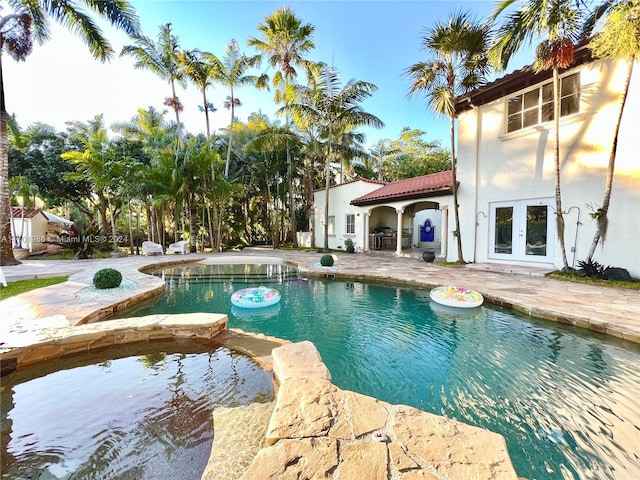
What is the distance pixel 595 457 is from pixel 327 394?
2.37m

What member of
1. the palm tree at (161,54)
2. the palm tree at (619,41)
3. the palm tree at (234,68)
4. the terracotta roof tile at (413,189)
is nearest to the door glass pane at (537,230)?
the palm tree at (619,41)

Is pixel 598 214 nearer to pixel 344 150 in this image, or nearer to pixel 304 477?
pixel 304 477

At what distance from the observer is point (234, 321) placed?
6020 millimetres

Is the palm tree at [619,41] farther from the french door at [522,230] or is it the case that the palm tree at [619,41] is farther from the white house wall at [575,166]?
the french door at [522,230]

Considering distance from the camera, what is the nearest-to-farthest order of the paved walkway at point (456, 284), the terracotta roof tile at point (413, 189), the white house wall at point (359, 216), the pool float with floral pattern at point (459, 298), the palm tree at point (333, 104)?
the paved walkway at point (456, 284)
the pool float with floral pattern at point (459, 298)
the terracotta roof tile at point (413, 189)
the palm tree at point (333, 104)
the white house wall at point (359, 216)

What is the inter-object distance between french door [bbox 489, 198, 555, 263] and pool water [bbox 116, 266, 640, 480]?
5730mm

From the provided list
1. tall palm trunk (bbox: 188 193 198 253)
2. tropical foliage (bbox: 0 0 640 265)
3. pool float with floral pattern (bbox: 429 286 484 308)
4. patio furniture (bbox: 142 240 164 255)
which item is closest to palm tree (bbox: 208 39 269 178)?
tropical foliage (bbox: 0 0 640 265)

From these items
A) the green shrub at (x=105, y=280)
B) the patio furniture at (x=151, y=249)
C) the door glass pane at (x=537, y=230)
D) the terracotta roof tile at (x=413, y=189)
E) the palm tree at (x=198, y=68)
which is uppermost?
the palm tree at (x=198, y=68)

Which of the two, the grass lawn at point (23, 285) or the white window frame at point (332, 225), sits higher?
the white window frame at point (332, 225)

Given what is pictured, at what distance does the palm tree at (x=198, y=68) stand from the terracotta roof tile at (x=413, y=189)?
12.0m

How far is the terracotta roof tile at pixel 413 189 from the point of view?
13773 mm

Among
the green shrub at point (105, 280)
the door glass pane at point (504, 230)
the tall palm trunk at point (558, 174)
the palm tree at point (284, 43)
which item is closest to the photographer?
the green shrub at point (105, 280)

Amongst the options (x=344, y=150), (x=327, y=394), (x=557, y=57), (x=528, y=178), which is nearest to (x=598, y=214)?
(x=528, y=178)

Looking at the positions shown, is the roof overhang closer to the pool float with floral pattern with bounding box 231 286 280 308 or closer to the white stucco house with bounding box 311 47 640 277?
the white stucco house with bounding box 311 47 640 277
